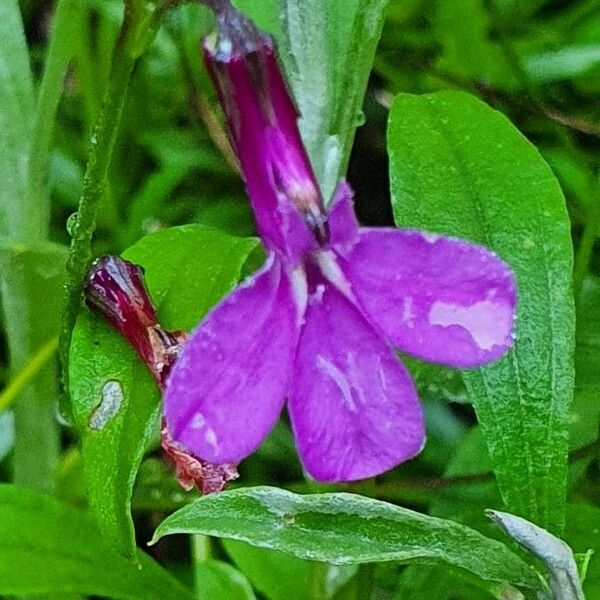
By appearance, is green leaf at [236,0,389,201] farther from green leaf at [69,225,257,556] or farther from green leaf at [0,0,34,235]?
green leaf at [0,0,34,235]

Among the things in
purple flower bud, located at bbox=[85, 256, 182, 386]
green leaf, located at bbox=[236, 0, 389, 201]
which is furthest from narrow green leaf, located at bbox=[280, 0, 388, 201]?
purple flower bud, located at bbox=[85, 256, 182, 386]

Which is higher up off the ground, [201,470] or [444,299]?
[444,299]

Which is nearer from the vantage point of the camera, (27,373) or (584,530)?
(584,530)

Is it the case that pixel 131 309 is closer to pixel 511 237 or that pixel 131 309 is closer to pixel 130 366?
pixel 130 366

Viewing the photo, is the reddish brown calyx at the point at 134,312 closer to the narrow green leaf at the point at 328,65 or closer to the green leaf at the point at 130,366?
the green leaf at the point at 130,366

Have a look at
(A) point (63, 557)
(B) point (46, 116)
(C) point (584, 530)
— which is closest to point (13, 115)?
(B) point (46, 116)
